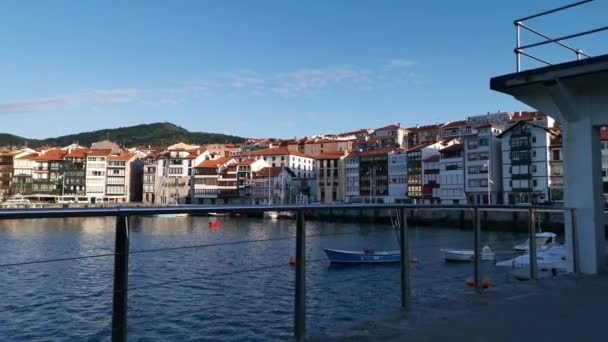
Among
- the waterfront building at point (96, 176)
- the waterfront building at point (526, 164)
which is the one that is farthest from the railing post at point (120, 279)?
the waterfront building at point (96, 176)

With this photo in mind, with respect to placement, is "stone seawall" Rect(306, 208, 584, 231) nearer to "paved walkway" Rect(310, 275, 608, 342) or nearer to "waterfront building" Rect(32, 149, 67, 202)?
"paved walkway" Rect(310, 275, 608, 342)

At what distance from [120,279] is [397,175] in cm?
8039

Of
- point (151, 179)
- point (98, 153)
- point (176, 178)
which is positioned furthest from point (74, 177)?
point (176, 178)

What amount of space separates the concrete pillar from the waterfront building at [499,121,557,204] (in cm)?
5757

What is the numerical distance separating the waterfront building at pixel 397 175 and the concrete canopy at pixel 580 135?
72878 millimetres

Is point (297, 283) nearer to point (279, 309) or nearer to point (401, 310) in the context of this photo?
point (401, 310)

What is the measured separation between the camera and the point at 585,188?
6961 mm

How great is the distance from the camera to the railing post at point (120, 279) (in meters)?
2.73

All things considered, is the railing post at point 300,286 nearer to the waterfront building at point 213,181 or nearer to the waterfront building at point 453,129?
the waterfront building at point 453,129

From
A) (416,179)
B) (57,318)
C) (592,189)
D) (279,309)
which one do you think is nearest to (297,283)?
(592,189)

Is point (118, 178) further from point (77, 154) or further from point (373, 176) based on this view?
point (373, 176)

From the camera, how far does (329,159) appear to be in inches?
3775

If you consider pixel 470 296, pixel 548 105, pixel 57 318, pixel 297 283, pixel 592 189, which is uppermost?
pixel 548 105

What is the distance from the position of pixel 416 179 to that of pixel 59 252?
195ft
